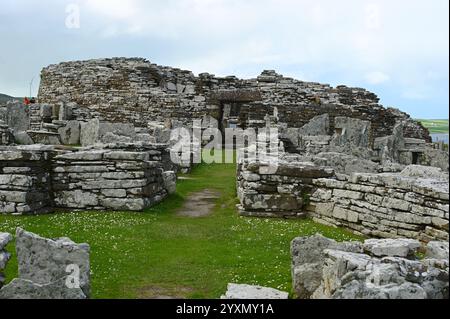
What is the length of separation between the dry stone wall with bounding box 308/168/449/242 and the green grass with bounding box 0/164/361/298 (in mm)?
414

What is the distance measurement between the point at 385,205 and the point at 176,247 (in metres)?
4.13

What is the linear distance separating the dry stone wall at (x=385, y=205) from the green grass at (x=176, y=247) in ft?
1.36

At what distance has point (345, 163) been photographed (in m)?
14.8

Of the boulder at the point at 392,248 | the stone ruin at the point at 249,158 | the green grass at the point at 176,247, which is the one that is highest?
the stone ruin at the point at 249,158

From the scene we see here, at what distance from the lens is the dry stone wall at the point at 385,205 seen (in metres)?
8.73

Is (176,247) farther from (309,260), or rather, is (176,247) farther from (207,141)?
(207,141)

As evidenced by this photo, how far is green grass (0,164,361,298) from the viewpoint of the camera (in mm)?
7012

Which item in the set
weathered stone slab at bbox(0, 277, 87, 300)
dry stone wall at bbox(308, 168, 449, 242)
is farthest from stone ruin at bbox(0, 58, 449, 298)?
weathered stone slab at bbox(0, 277, 87, 300)

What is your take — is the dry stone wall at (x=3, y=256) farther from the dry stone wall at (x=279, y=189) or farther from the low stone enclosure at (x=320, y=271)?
→ the dry stone wall at (x=279, y=189)

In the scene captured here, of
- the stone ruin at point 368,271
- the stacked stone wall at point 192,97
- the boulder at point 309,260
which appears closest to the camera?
the stone ruin at point 368,271

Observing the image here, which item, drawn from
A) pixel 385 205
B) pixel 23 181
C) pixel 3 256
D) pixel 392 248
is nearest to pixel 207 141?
pixel 23 181

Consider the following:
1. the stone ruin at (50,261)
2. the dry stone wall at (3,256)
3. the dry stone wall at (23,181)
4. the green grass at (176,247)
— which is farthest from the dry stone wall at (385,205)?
the dry stone wall at (3,256)

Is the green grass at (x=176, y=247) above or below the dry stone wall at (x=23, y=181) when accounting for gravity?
below

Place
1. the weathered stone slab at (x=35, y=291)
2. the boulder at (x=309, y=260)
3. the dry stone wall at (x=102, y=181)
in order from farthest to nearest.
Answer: the dry stone wall at (x=102, y=181), the boulder at (x=309, y=260), the weathered stone slab at (x=35, y=291)
